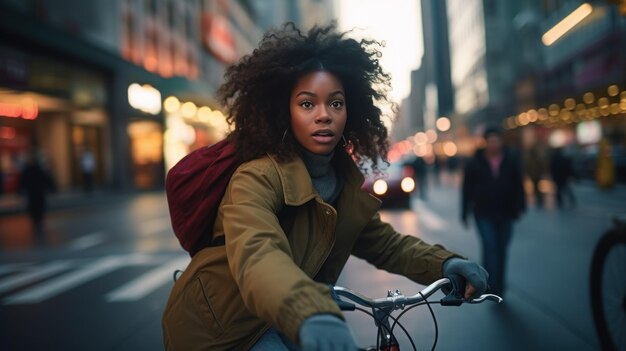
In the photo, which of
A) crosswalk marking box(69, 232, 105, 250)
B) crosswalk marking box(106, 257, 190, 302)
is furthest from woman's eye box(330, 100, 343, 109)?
crosswalk marking box(69, 232, 105, 250)

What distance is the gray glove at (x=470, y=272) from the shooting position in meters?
2.15

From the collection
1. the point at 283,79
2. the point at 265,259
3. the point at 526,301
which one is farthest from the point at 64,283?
the point at 265,259

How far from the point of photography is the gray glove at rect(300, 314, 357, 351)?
137 centimetres

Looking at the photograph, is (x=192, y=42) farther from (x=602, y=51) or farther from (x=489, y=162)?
(x=489, y=162)

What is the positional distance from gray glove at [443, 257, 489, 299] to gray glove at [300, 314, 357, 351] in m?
0.90

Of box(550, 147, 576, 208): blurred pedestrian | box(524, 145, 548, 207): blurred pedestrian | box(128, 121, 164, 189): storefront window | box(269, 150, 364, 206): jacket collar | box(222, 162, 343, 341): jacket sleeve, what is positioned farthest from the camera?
box(128, 121, 164, 189): storefront window

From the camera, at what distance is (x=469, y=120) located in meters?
81.8

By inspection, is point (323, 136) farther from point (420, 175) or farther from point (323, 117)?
point (420, 175)

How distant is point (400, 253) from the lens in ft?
8.18

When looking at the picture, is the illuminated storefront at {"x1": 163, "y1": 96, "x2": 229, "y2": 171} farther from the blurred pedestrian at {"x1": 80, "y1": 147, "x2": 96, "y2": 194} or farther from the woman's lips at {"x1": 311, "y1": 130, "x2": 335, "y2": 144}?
the woman's lips at {"x1": 311, "y1": 130, "x2": 335, "y2": 144}

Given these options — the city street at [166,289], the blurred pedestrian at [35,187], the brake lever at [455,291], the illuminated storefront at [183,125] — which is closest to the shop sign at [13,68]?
the blurred pedestrian at [35,187]

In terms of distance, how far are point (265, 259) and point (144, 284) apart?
616cm

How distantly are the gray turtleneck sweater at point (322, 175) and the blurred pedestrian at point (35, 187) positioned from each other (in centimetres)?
1415

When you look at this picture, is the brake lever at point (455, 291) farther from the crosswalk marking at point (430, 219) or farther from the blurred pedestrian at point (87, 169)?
the blurred pedestrian at point (87, 169)
